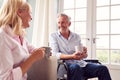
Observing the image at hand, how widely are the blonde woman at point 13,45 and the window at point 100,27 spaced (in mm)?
2158

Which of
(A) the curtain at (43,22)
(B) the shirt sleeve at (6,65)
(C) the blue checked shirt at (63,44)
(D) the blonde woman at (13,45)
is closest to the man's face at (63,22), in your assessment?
(C) the blue checked shirt at (63,44)

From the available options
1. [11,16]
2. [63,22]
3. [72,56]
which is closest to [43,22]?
[63,22]

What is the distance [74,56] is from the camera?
7.49 ft

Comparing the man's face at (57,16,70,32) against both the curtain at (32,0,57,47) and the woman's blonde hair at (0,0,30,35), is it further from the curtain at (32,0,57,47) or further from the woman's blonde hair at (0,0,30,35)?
the woman's blonde hair at (0,0,30,35)

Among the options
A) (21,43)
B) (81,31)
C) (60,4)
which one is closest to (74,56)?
(21,43)

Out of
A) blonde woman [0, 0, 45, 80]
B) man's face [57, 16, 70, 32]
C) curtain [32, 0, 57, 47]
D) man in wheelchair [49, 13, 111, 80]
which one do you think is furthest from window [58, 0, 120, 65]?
blonde woman [0, 0, 45, 80]

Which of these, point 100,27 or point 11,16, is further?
point 100,27

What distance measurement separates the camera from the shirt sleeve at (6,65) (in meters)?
1.21

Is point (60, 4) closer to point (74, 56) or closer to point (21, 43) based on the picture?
point (74, 56)

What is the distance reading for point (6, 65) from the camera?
122 centimetres

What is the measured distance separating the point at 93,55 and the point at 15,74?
2.32 meters

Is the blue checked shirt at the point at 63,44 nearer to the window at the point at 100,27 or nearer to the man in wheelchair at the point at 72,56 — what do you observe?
the man in wheelchair at the point at 72,56

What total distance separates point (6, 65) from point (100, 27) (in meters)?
2.44

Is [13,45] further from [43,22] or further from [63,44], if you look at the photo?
[43,22]
